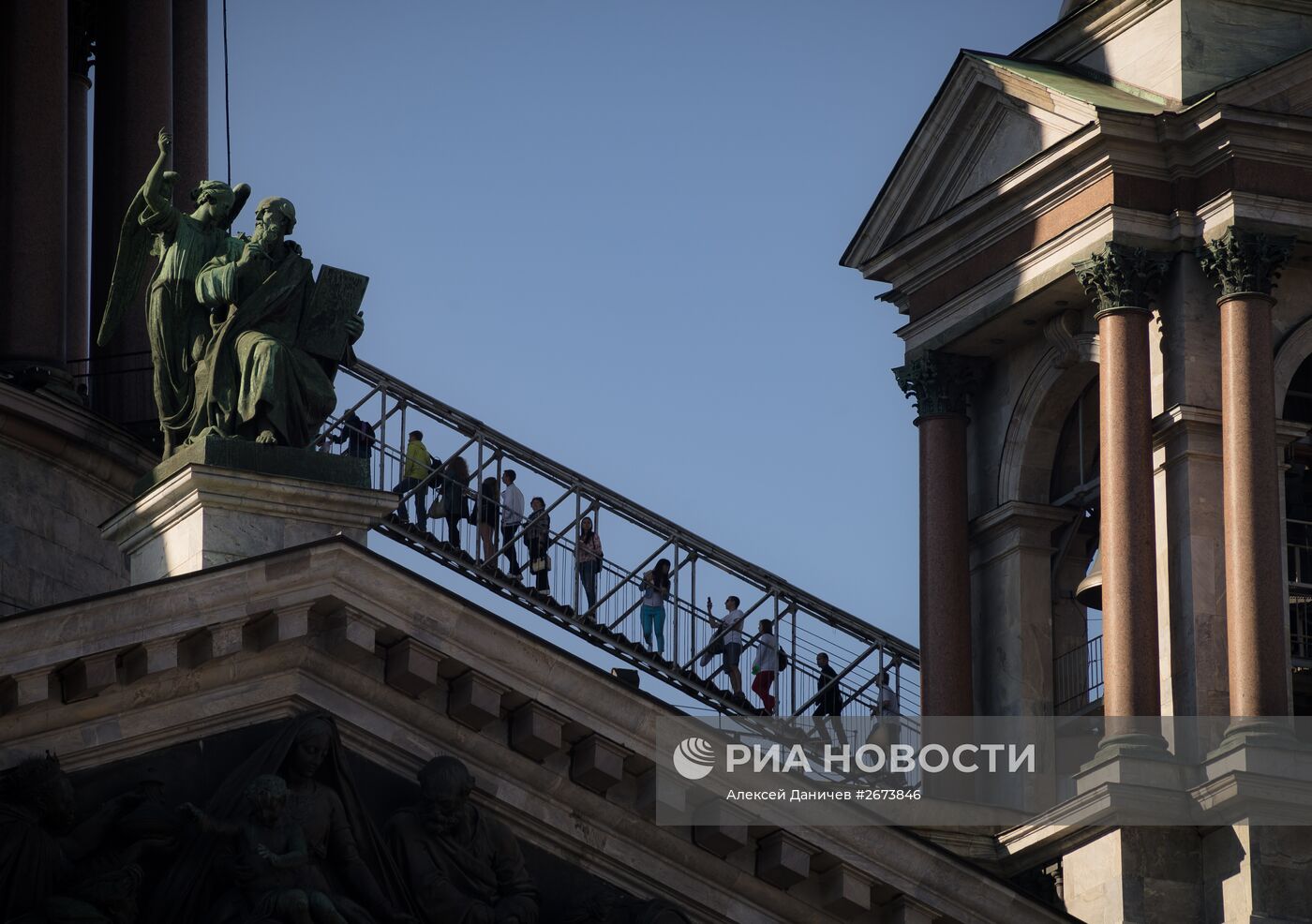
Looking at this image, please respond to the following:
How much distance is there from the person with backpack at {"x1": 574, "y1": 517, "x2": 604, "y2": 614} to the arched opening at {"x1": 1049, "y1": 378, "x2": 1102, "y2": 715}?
515 cm

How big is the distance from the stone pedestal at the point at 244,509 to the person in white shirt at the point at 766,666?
28.7 ft

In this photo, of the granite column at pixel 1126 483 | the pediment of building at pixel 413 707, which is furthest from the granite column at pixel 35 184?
the pediment of building at pixel 413 707

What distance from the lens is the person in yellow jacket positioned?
42.4 metres

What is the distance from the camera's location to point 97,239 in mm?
47500

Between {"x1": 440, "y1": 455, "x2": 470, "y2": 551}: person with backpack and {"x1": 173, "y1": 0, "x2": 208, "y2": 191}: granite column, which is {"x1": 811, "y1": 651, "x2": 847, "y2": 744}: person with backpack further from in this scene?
{"x1": 173, "y1": 0, "x2": 208, "y2": 191}: granite column

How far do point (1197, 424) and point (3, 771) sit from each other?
15151 millimetres

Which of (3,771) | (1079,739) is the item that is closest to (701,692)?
(1079,739)

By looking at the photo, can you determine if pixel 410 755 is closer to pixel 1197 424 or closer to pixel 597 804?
pixel 597 804

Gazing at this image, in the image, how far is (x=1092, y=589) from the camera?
142ft

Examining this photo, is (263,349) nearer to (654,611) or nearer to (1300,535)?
(654,611)

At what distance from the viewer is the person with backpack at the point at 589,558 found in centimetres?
4278

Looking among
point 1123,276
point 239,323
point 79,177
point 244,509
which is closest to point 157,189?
point 239,323

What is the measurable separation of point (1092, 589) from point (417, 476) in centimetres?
712

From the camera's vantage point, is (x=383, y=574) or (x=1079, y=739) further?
(x=1079, y=739)
